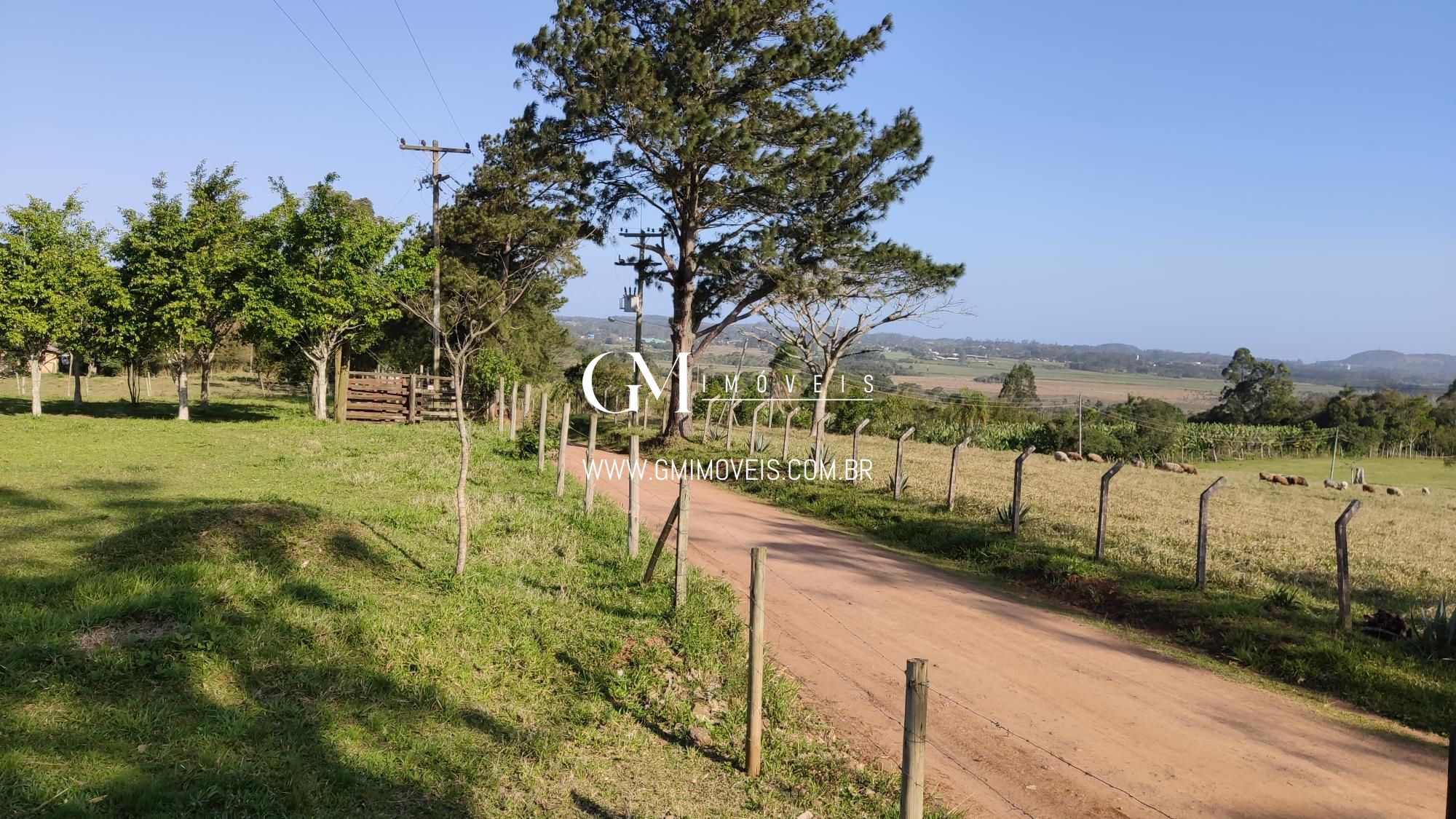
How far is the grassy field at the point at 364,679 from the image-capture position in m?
4.57

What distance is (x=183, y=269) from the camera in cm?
2403

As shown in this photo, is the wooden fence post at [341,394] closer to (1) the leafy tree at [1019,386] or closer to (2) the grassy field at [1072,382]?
(2) the grassy field at [1072,382]

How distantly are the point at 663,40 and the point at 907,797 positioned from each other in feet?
69.9

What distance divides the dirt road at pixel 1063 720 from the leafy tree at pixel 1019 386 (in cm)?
4383

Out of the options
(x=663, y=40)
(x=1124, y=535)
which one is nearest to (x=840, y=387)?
(x=663, y=40)

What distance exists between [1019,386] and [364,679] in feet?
173

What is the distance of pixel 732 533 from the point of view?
12.9m

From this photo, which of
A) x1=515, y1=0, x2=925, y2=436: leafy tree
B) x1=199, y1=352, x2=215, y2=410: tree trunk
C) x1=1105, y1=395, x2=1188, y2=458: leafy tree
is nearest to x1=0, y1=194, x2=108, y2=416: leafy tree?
x1=199, y1=352, x2=215, y2=410: tree trunk

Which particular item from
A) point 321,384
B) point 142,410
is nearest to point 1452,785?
point 321,384

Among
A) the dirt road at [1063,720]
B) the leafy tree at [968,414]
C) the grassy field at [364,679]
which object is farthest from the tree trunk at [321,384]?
the leafy tree at [968,414]

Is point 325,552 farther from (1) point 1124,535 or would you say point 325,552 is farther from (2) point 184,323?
(2) point 184,323

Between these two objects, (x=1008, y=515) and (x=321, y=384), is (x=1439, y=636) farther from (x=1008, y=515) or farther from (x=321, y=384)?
(x=321, y=384)

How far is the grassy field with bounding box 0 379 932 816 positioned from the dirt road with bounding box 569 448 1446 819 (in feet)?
2.33

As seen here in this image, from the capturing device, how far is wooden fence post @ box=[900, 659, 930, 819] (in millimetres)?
3824
